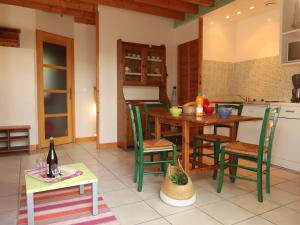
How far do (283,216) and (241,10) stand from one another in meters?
3.33

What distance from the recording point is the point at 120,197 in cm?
232

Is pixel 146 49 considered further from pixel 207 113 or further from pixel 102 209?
pixel 102 209

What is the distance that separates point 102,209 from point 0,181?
4.92 ft

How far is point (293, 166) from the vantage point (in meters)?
3.11

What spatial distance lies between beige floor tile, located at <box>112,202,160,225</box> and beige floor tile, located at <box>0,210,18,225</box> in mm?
791

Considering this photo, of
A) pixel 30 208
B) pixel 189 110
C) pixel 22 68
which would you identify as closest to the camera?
pixel 30 208

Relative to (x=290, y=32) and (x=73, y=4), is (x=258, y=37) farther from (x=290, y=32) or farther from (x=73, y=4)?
(x=73, y=4)

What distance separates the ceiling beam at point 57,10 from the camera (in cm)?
414

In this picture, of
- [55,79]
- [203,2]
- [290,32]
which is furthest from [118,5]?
[290,32]

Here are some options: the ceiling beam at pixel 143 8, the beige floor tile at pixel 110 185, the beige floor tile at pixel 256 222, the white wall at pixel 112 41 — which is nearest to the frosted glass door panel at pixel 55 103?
the white wall at pixel 112 41

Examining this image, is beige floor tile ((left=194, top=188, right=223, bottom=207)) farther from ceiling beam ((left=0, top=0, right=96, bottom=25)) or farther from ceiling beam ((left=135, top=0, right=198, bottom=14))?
ceiling beam ((left=0, top=0, right=96, bottom=25))

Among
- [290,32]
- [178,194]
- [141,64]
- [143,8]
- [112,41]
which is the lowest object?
[178,194]

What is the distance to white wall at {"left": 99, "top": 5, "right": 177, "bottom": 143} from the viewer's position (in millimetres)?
4418

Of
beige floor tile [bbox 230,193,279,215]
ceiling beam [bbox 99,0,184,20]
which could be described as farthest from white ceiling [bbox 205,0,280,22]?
beige floor tile [bbox 230,193,279,215]
